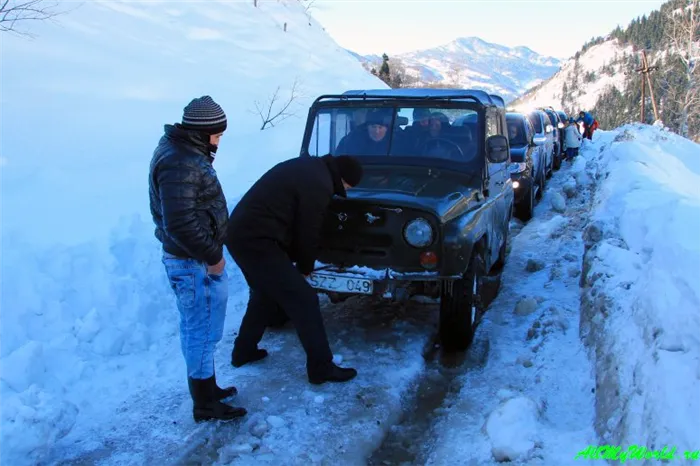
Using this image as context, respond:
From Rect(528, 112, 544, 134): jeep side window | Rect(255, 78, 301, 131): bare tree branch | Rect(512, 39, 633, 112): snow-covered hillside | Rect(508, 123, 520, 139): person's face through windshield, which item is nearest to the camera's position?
Rect(508, 123, 520, 139): person's face through windshield

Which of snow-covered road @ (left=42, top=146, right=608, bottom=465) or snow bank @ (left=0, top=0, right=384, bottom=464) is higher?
snow bank @ (left=0, top=0, right=384, bottom=464)

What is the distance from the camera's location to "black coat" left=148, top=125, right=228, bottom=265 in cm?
329

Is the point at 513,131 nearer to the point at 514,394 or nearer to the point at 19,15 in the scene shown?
the point at 514,394

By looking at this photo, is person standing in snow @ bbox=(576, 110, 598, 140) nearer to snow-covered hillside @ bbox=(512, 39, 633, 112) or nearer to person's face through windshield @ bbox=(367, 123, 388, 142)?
person's face through windshield @ bbox=(367, 123, 388, 142)

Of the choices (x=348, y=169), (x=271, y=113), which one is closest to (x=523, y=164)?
(x=348, y=169)

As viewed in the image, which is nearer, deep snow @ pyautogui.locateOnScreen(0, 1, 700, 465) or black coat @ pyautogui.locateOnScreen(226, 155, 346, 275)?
deep snow @ pyautogui.locateOnScreen(0, 1, 700, 465)

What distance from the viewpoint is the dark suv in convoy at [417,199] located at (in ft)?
14.7

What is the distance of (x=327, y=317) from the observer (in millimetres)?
5648

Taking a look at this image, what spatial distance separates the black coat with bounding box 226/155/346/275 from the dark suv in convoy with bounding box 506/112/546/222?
6385 mm

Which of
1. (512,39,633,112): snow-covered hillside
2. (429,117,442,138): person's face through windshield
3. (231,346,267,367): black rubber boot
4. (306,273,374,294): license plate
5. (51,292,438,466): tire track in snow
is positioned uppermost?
(512,39,633,112): snow-covered hillside

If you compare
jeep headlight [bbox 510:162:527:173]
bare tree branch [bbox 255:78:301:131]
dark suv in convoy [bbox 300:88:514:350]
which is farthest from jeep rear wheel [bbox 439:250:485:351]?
bare tree branch [bbox 255:78:301:131]

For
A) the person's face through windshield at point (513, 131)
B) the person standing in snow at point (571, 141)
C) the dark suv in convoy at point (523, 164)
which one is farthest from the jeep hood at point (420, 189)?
the person standing in snow at point (571, 141)

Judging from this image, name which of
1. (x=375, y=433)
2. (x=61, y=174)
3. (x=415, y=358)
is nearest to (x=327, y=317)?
(x=415, y=358)

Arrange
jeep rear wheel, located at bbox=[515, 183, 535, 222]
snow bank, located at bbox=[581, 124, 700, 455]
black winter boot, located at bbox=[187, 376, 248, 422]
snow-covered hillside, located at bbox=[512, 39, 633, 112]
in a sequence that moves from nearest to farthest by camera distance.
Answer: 1. snow bank, located at bbox=[581, 124, 700, 455]
2. black winter boot, located at bbox=[187, 376, 248, 422]
3. jeep rear wheel, located at bbox=[515, 183, 535, 222]
4. snow-covered hillside, located at bbox=[512, 39, 633, 112]
